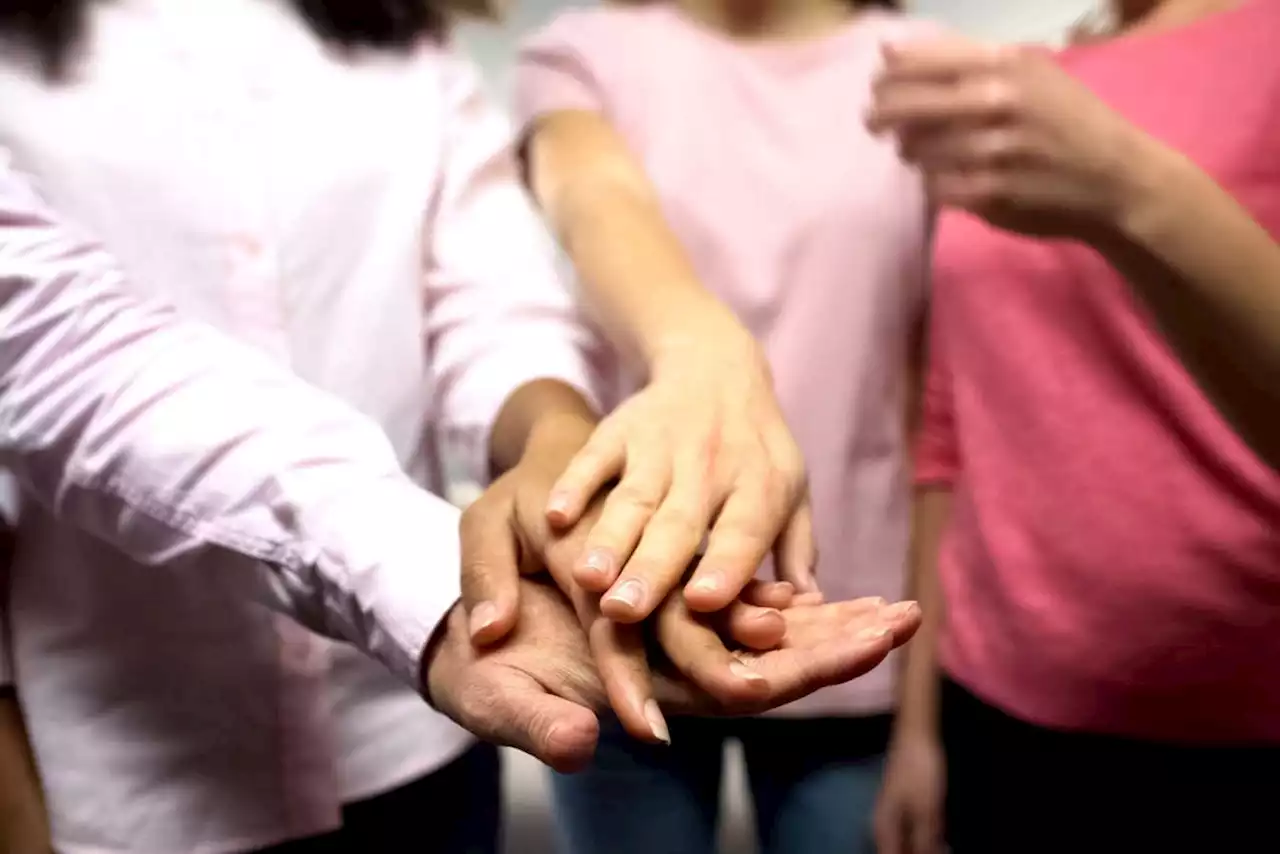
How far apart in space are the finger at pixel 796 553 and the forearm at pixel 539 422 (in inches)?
4.4

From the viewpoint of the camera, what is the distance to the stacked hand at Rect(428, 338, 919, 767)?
0.34 metres

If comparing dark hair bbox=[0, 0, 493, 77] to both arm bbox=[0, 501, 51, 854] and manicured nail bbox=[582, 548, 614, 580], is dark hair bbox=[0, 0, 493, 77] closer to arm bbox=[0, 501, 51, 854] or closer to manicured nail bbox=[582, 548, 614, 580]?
arm bbox=[0, 501, 51, 854]

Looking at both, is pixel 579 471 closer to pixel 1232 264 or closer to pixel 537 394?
pixel 537 394

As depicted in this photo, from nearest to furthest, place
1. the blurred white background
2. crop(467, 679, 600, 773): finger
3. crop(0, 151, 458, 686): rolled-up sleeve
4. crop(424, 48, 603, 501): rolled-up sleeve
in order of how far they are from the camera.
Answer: crop(467, 679, 600, 773): finger, crop(0, 151, 458, 686): rolled-up sleeve, crop(424, 48, 603, 501): rolled-up sleeve, the blurred white background

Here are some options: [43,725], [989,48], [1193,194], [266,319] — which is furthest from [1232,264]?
[43,725]

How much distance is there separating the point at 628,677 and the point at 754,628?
51mm

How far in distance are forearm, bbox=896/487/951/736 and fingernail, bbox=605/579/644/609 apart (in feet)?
1.16

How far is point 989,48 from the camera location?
0.46 meters

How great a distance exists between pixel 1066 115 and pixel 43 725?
59 cm

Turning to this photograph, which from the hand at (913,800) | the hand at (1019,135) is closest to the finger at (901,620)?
the hand at (1019,135)

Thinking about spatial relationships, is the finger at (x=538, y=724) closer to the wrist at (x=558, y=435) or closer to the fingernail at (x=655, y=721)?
the fingernail at (x=655, y=721)

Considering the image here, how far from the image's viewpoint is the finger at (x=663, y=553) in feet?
1.16

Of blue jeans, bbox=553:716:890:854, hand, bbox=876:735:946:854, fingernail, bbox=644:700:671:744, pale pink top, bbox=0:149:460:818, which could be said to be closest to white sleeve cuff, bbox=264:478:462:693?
pale pink top, bbox=0:149:460:818

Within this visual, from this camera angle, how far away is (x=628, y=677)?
0.35 metres
